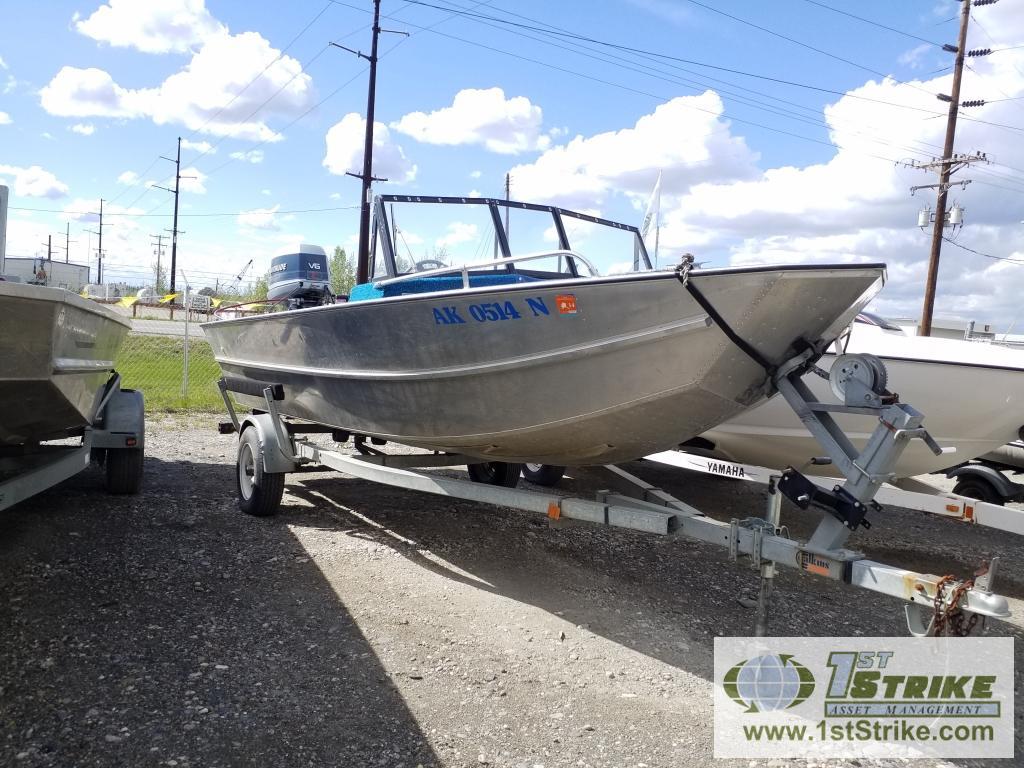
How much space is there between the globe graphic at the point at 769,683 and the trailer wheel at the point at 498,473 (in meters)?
2.96

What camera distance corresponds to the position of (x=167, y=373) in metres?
14.9

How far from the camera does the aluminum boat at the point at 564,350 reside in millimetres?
3295

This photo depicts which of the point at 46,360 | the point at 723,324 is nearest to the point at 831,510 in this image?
the point at 723,324

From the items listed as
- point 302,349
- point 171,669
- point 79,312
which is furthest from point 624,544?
point 79,312

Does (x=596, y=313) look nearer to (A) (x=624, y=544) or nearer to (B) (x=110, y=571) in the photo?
(A) (x=624, y=544)

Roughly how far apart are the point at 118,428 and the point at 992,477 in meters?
7.13

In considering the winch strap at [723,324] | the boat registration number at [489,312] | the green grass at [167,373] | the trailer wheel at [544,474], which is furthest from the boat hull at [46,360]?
the green grass at [167,373]

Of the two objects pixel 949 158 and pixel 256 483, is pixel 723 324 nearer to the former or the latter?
pixel 256 483

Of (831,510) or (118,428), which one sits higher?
(831,510)

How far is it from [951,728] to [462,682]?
2.05m

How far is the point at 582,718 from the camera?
116 inches

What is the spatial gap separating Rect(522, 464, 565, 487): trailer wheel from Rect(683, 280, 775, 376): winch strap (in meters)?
3.63

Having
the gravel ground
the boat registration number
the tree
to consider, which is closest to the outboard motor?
the gravel ground

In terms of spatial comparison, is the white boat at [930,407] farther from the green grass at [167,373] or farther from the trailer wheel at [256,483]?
the green grass at [167,373]
